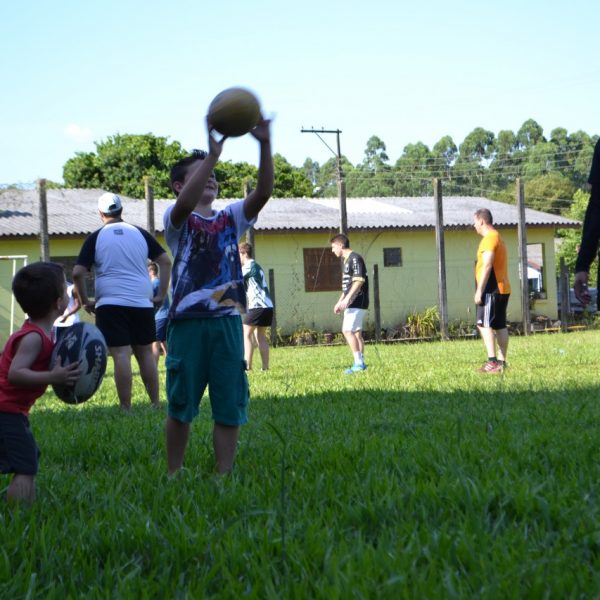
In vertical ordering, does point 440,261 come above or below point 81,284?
above

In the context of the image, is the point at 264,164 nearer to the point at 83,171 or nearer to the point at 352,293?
the point at 352,293

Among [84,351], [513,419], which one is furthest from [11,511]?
[513,419]

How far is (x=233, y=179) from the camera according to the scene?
52.9m

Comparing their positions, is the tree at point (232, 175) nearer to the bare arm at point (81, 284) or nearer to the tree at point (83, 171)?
the tree at point (83, 171)

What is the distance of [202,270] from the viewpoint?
4.46 metres

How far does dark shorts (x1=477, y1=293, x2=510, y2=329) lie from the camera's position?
1109 centimetres

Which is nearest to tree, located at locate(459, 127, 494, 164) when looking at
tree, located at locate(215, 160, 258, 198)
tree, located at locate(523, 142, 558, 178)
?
tree, located at locate(523, 142, 558, 178)

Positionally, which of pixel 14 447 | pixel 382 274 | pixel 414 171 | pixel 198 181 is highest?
pixel 414 171

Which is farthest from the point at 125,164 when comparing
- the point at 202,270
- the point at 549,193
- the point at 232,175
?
the point at 202,270

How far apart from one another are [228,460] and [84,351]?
965mm

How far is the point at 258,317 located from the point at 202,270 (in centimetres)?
786

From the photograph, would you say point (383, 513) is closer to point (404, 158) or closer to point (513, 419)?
point (513, 419)

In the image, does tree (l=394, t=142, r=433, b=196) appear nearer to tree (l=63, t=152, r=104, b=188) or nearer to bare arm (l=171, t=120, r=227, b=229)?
tree (l=63, t=152, r=104, b=188)

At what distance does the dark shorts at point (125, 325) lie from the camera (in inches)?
305
